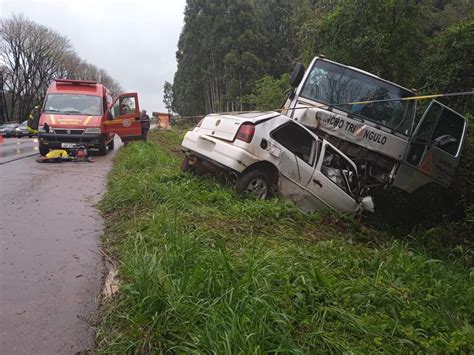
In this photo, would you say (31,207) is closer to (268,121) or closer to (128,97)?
(268,121)

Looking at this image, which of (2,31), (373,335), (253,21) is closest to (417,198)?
(373,335)

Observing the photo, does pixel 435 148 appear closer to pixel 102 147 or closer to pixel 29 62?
pixel 102 147

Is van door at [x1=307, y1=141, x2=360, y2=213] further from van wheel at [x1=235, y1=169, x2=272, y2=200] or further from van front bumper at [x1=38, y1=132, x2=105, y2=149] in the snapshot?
van front bumper at [x1=38, y1=132, x2=105, y2=149]

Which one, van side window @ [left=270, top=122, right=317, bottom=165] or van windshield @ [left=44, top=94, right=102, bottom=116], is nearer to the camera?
van side window @ [left=270, top=122, right=317, bottom=165]

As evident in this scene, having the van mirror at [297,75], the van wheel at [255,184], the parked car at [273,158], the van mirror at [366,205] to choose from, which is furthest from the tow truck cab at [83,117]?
the van mirror at [366,205]

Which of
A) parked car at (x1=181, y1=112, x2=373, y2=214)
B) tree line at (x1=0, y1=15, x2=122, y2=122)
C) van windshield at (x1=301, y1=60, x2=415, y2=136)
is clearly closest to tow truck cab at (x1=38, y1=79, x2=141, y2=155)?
parked car at (x1=181, y1=112, x2=373, y2=214)

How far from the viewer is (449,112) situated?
7.70 metres

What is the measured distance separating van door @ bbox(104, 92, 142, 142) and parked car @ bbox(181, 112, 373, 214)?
7.22 metres

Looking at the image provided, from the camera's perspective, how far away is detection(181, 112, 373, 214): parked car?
6.27 m

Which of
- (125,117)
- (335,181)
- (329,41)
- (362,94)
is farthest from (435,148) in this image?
(125,117)

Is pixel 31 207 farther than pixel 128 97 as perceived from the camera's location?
No

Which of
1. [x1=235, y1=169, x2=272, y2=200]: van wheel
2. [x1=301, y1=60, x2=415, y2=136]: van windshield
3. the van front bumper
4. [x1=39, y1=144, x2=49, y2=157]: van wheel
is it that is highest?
[x1=301, y1=60, x2=415, y2=136]: van windshield

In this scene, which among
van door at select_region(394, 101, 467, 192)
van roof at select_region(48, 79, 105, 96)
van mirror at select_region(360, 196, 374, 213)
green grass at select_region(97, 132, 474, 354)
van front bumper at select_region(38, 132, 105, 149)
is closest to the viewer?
green grass at select_region(97, 132, 474, 354)

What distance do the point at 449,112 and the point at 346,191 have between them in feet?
8.16
